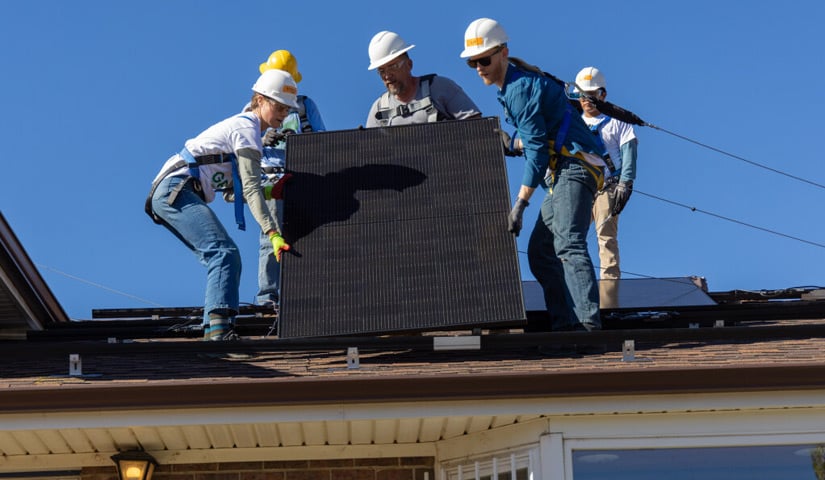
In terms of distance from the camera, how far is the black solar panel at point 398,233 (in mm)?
8375

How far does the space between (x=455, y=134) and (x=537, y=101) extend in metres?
0.78

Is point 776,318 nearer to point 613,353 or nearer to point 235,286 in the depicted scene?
point 613,353

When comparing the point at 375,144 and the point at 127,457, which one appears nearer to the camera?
the point at 127,457

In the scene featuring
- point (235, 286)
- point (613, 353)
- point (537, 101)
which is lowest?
point (613, 353)

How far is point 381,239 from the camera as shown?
880cm

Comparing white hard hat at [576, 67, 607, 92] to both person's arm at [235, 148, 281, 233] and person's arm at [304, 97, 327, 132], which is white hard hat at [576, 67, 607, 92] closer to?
person's arm at [304, 97, 327, 132]

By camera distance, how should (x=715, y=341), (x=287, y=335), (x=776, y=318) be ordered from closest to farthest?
(x=287, y=335) < (x=715, y=341) < (x=776, y=318)

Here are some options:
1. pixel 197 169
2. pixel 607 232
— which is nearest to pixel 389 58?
pixel 197 169

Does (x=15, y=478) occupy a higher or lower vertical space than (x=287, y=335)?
lower

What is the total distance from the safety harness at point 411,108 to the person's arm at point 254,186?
155cm

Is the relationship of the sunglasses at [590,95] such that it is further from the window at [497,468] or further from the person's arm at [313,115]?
the window at [497,468]

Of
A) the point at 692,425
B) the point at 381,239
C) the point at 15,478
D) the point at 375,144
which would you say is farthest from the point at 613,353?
the point at 15,478

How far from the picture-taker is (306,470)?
8.77 m

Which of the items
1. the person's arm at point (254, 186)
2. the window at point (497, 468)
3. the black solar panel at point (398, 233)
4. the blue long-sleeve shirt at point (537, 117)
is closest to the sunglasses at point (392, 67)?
the black solar panel at point (398, 233)
